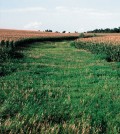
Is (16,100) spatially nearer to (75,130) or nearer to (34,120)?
(34,120)

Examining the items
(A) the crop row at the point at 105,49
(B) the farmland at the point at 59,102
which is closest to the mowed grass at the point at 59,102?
(B) the farmland at the point at 59,102

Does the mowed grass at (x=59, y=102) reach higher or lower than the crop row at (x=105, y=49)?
higher

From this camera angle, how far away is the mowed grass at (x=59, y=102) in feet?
25.6

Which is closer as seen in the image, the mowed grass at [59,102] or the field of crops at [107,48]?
the mowed grass at [59,102]

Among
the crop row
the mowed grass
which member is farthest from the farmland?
the crop row

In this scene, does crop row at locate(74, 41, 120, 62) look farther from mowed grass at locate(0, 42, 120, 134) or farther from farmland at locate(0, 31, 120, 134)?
mowed grass at locate(0, 42, 120, 134)

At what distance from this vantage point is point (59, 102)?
10109 mm

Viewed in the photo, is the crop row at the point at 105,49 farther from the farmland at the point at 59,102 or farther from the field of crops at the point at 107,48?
the farmland at the point at 59,102

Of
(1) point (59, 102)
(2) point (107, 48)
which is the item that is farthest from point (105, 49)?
(1) point (59, 102)

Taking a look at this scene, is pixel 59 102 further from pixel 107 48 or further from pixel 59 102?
pixel 107 48

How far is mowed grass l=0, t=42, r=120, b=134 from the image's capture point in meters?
7.80

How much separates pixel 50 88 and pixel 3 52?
33.5 ft

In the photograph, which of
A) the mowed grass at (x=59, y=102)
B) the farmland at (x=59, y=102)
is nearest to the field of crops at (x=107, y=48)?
the farmland at (x=59, y=102)

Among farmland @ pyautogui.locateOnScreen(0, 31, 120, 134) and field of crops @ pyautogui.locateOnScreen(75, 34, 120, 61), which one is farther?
field of crops @ pyautogui.locateOnScreen(75, 34, 120, 61)
